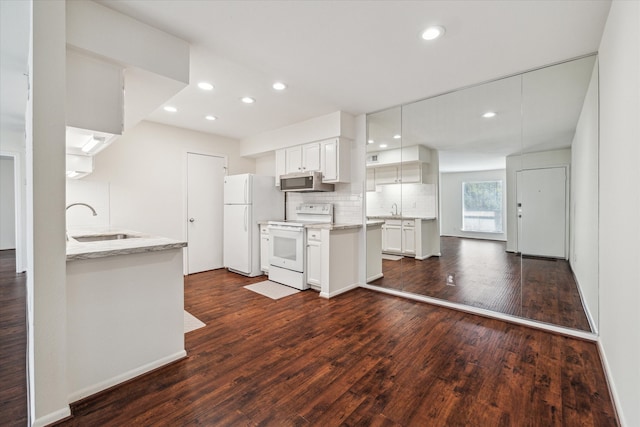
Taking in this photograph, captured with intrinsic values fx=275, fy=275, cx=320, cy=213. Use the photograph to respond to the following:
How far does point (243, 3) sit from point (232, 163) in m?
3.81

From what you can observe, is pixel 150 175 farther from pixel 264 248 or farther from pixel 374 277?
pixel 374 277

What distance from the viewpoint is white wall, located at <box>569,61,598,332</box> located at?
239cm

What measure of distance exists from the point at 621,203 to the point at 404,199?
226 centimetres

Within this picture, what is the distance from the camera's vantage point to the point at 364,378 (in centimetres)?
192

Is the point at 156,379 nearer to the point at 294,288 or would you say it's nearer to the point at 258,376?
the point at 258,376

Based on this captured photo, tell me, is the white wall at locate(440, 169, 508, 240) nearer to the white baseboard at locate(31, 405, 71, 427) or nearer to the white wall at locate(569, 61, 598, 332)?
the white wall at locate(569, 61, 598, 332)

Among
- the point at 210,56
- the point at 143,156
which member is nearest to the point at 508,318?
the point at 210,56

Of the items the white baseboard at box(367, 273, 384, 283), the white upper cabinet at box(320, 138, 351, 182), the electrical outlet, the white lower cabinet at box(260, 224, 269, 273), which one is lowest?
the white baseboard at box(367, 273, 384, 283)

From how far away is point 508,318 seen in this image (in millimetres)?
2879

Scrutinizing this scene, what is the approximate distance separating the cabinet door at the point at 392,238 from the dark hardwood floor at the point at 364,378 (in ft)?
3.83

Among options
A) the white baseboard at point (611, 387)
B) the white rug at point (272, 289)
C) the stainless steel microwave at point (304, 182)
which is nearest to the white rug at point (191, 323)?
the white rug at point (272, 289)

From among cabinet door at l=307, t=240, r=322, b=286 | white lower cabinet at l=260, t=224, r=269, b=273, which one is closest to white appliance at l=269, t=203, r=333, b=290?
cabinet door at l=307, t=240, r=322, b=286

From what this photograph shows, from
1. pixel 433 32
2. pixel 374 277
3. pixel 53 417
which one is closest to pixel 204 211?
pixel 374 277

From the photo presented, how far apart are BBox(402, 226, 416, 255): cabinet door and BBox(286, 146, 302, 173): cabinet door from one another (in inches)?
74.8
